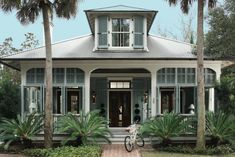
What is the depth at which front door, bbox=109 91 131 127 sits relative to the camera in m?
29.6

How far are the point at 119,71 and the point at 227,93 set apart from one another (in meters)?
6.89

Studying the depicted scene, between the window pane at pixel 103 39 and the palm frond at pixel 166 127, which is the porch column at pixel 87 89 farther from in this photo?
the palm frond at pixel 166 127

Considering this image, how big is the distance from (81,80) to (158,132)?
5.21 metres

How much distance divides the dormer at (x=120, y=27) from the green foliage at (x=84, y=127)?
4940mm

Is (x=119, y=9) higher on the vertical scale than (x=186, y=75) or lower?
higher

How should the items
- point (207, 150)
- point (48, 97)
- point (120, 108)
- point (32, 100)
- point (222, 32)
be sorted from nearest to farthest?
point (207, 150) → point (48, 97) → point (222, 32) → point (32, 100) → point (120, 108)

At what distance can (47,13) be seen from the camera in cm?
2186

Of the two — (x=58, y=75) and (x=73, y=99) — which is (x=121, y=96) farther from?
(x=58, y=75)

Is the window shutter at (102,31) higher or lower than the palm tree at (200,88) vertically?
higher

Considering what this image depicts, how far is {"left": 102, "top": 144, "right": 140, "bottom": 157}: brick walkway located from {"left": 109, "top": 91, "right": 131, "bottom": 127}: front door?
7.09 meters

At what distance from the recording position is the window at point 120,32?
2611 cm

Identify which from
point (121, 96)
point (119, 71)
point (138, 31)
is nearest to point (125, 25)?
point (138, 31)

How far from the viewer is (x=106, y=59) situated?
79.1 ft

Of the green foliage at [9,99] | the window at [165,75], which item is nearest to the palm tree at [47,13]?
the green foliage at [9,99]
